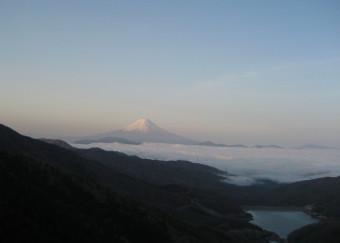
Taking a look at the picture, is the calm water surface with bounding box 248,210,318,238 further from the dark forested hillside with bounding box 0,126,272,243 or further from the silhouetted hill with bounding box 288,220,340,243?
the dark forested hillside with bounding box 0,126,272,243

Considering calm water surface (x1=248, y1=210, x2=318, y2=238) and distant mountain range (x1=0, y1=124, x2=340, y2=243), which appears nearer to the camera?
distant mountain range (x1=0, y1=124, x2=340, y2=243)

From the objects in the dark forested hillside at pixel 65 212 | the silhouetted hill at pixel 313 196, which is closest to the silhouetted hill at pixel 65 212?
the dark forested hillside at pixel 65 212

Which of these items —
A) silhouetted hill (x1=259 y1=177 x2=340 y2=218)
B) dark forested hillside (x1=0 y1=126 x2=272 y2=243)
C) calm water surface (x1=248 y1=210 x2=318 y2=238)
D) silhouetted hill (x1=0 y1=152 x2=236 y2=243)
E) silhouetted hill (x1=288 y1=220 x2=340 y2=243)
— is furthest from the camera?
silhouetted hill (x1=259 y1=177 x2=340 y2=218)

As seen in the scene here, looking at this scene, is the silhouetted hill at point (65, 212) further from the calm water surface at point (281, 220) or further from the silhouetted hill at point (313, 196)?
the silhouetted hill at point (313, 196)

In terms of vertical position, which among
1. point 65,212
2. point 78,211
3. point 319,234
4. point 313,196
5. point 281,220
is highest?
point 65,212

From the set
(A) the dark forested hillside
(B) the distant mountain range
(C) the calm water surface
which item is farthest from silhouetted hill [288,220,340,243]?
(A) the dark forested hillside

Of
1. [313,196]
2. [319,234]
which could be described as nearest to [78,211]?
[319,234]

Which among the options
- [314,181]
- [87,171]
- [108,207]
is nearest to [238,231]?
[87,171]

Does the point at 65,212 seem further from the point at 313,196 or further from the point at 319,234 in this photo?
the point at 313,196
